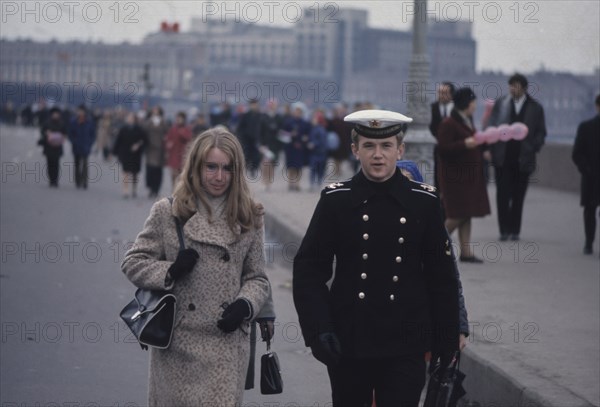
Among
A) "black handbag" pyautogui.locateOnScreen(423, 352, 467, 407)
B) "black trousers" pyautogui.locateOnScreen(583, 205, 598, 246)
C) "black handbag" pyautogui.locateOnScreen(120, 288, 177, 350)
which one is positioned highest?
"black handbag" pyautogui.locateOnScreen(120, 288, 177, 350)

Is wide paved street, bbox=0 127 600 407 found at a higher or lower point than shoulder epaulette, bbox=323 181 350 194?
lower

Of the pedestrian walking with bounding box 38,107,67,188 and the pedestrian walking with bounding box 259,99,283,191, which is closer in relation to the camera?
the pedestrian walking with bounding box 38,107,67,188

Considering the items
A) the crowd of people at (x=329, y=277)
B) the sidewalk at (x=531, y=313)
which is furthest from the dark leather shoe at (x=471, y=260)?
the crowd of people at (x=329, y=277)

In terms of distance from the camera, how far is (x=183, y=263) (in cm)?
502

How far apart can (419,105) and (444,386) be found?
9576mm

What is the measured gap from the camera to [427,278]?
5.12 m

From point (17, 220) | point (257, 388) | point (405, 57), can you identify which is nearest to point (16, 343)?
point (257, 388)

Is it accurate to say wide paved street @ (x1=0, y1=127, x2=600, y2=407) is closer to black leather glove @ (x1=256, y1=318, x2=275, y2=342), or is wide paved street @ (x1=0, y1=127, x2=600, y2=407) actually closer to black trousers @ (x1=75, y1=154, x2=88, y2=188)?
black leather glove @ (x1=256, y1=318, x2=275, y2=342)

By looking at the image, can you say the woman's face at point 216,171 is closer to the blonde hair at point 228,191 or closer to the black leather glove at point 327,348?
the blonde hair at point 228,191

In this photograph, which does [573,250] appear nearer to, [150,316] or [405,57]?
[150,316]

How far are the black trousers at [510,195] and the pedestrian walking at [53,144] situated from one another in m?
14.5

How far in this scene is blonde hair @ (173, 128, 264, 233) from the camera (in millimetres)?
5152

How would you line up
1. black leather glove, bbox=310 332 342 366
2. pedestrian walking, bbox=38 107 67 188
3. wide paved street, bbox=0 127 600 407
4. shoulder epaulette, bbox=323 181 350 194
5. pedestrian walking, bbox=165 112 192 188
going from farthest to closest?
pedestrian walking, bbox=38 107 67 188
pedestrian walking, bbox=165 112 192 188
wide paved street, bbox=0 127 600 407
shoulder epaulette, bbox=323 181 350 194
black leather glove, bbox=310 332 342 366

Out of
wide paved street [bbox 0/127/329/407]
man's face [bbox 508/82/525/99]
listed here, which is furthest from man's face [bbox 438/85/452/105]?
wide paved street [bbox 0/127/329/407]
